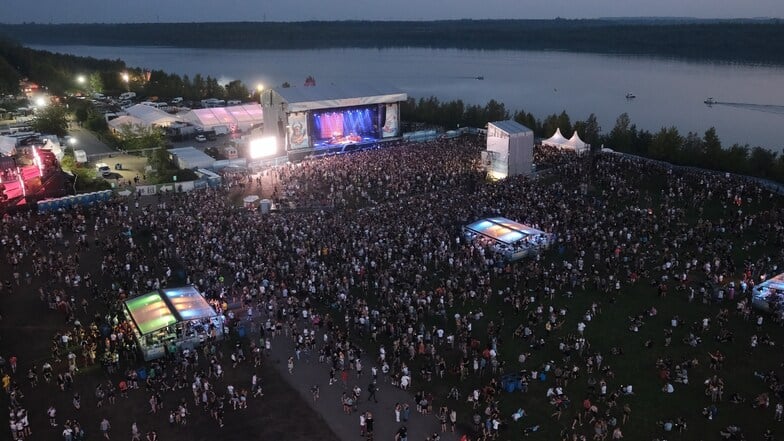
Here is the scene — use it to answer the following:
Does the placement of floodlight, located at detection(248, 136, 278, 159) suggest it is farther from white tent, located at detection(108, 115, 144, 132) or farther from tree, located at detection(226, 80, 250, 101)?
tree, located at detection(226, 80, 250, 101)

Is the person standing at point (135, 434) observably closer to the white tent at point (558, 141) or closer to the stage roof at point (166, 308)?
the stage roof at point (166, 308)

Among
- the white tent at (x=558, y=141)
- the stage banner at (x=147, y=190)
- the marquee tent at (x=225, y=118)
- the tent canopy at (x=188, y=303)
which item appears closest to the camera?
the tent canopy at (x=188, y=303)

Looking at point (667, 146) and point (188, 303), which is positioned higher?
point (667, 146)

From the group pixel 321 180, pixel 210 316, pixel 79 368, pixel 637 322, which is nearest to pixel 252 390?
pixel 210 316

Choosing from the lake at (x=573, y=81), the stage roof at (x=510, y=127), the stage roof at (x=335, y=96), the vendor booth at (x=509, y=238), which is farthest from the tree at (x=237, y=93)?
the vendor booth at (x=509, y=238)

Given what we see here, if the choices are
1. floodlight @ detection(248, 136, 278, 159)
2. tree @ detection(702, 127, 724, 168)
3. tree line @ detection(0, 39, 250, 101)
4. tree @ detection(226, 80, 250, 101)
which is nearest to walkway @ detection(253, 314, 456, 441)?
floodlight @ detection(248, 136, 278, 159)

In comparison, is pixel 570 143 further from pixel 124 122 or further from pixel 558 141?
pixel 124 122

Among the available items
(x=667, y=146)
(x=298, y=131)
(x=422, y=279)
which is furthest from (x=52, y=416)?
(x=667, y=146)

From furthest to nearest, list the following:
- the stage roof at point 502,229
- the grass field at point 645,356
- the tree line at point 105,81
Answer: the tree line at point 105,81 → the stage roof at point 502,229 → the grass field at point 645,356
